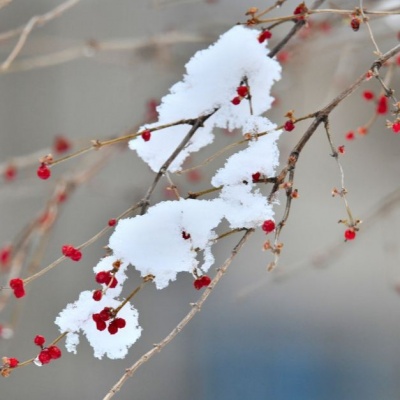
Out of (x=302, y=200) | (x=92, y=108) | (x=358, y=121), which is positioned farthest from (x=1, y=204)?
(x=358, y=121)

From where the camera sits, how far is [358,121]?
12.1 feet

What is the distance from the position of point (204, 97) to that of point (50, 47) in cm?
170

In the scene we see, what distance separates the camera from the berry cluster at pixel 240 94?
2.78ft

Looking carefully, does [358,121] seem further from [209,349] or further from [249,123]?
[249,123]

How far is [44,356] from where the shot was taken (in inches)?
31.5

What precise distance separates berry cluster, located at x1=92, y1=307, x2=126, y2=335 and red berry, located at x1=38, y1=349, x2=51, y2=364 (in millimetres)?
73

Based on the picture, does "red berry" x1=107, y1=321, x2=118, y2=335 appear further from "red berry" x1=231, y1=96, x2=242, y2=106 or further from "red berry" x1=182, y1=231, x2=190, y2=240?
"red berry" x1=231, y1=96, x2=242, y2=106

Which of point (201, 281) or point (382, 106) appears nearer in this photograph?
point (201, 281)

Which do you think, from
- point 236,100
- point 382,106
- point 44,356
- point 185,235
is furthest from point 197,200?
point 382,106

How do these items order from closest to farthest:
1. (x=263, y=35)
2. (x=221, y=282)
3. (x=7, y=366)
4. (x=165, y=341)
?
(x=165, y=341) < (x=7, y=366) < (x=263, y=35) < (x=221, y=282)

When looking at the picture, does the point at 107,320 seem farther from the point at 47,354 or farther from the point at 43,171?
the point at 43,171

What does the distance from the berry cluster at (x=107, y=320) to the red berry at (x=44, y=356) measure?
0.07 m

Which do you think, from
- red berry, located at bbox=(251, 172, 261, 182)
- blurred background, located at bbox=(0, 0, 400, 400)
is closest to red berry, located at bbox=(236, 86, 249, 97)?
red berry, located at bbox=(251, 172, 261, 182)

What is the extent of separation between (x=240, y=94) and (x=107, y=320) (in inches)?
11.9
